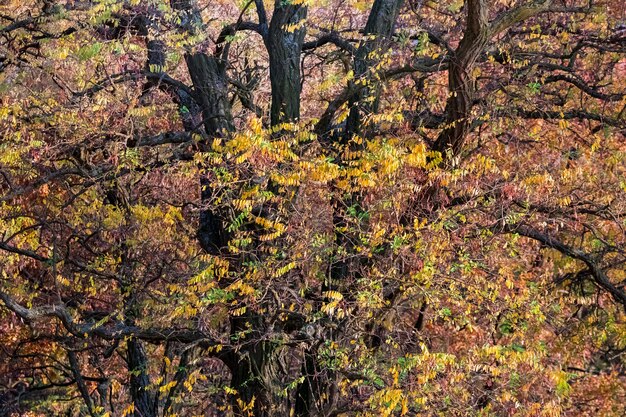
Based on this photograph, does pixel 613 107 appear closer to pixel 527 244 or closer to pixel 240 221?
pixel 527 244

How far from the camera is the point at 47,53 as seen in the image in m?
13.2

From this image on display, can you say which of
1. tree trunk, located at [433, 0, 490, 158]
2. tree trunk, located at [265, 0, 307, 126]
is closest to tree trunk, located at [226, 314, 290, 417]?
tree trunk, located at [265, 0, 307, 126]

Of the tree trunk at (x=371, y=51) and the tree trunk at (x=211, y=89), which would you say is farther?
the tree trunk at (x=211, y=89)

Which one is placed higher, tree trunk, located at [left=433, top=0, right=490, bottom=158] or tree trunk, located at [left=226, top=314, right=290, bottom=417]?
tree trunk, located at [left=433, top=0, right=490, bottom=158]

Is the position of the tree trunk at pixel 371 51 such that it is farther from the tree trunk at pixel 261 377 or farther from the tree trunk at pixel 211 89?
the tree trunk at pixel 261 377

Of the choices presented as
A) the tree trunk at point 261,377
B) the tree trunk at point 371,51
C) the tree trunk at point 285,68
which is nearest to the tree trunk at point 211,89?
the tree trunk at point 285,68

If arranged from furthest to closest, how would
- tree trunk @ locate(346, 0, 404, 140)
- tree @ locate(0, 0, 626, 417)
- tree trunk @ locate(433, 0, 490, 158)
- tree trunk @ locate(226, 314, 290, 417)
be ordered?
tree trunk @ locate(226, 314, 290, 417) → tree trunk @ locate(346, 0, 404, 140) → tree @ locate(0, 0, 626, 417) → tree trunk @ locate(433, 0, 490, 158)

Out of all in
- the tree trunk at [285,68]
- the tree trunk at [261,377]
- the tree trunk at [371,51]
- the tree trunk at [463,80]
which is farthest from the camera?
the tree trunk at [285,68]

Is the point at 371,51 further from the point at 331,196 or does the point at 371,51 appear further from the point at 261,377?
the point at 261,377

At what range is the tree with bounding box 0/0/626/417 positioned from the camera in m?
10.2

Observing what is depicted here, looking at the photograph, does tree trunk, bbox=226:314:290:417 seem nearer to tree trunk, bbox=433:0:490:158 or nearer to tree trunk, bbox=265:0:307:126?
tree trunk, bbox=265:0:307:126

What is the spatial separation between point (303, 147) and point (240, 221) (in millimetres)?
1171

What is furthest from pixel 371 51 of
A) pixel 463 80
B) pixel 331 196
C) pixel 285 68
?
pixel 331 196

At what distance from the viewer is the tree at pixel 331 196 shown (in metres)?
10.2
